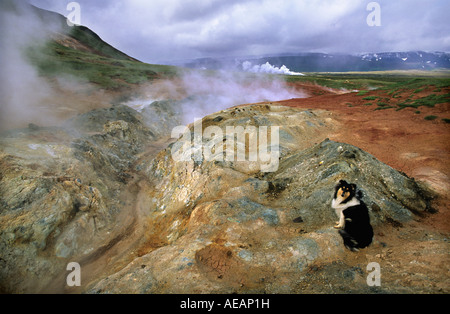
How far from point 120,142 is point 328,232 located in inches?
835

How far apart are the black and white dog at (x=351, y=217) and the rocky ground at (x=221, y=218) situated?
10.7 inches

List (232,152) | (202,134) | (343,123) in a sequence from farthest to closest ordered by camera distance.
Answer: (343,123), (202,134), (232,152)

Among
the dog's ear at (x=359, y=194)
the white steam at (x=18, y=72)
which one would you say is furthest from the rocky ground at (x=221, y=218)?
the white steam at (x=18, y=72)

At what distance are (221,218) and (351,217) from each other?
5.13 meters

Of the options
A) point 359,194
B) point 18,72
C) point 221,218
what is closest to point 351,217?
point 359,194

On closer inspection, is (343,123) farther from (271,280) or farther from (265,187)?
(271,280)

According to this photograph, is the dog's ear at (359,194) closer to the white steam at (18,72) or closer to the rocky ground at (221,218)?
the rocky ground at (221,218)

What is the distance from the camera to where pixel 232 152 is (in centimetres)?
1495

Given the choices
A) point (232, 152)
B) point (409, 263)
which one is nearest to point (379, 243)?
point (409, 263)

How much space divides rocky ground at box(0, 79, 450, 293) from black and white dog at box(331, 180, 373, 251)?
0.27 m

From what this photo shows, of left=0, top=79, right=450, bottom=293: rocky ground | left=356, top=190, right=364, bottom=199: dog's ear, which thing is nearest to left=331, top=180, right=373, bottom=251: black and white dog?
left=356, top=190, right=364, bottom=199: dog's ear

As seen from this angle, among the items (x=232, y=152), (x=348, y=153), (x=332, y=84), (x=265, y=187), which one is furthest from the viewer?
(x=332, y=84)

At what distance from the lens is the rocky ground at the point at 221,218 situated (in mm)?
6555

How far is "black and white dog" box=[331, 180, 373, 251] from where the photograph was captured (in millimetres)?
7391
